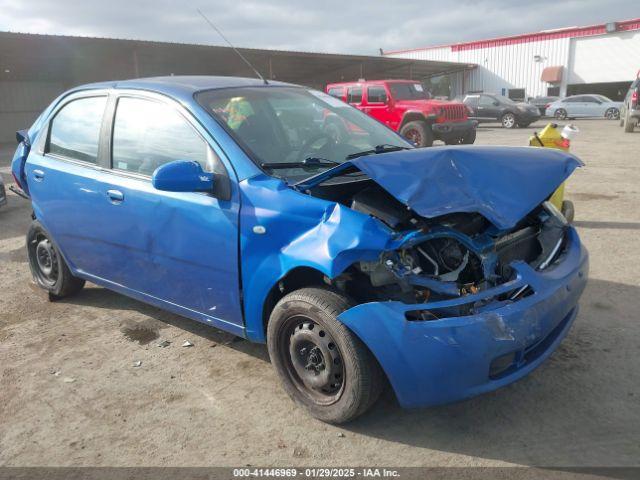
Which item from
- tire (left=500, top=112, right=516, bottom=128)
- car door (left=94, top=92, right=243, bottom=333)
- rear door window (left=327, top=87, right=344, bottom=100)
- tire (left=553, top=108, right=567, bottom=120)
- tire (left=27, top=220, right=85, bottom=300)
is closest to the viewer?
car door (left=94, top=92, right=243, bottom=333)

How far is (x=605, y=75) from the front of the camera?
36406 millimetres

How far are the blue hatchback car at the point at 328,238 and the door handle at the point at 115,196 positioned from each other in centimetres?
1

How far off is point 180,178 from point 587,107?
98.3 feet

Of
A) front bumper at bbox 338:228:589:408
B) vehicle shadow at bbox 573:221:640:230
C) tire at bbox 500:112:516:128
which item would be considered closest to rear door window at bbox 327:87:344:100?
vehicle shadow at bbox 573:221:640:230

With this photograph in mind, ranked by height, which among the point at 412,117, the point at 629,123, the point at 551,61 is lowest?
the point at 629,123

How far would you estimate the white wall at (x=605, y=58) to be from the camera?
35219 millimetres

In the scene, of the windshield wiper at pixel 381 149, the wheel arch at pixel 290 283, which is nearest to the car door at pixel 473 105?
the windshield wiper at pixel 381 149

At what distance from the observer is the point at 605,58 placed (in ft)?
119

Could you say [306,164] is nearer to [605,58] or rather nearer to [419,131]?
[419,131]

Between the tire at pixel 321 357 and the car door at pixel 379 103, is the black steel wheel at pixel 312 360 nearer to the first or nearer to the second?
the tire at pixel 321 357

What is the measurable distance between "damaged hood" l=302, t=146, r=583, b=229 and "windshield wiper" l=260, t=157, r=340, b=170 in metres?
0.41

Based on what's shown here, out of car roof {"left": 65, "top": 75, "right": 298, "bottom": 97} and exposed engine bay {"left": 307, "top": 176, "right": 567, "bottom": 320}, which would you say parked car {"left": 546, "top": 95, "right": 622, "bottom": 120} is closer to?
car roof {"left": 65, "top": 75, "right": 298, "bottom": 97}

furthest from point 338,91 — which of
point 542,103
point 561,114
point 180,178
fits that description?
point 542,103

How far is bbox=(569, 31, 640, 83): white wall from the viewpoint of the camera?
116ft
